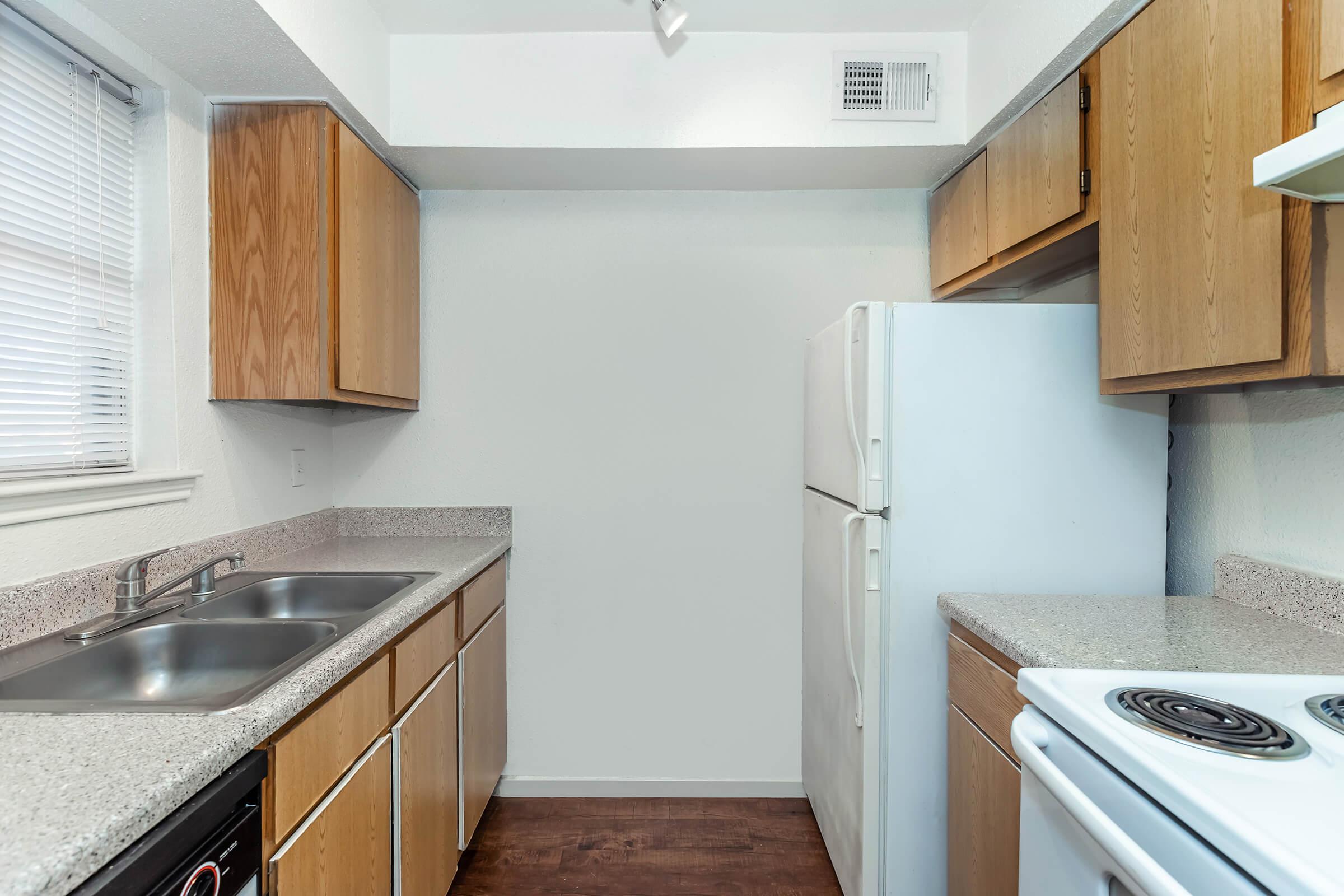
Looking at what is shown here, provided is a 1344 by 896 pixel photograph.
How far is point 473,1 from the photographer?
6.51ft

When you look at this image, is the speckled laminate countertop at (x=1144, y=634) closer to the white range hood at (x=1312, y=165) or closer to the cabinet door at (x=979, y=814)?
the cabinet door at (x=979, y=814)

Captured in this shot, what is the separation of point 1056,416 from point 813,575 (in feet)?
3.05

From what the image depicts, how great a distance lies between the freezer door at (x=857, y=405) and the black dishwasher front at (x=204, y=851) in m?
1.37

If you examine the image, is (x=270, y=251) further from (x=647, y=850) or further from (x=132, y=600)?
(x=647, y=850)

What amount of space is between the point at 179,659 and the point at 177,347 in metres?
0.81

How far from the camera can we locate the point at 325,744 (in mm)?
1168

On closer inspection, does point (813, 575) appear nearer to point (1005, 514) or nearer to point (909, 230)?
point (1005, 514)

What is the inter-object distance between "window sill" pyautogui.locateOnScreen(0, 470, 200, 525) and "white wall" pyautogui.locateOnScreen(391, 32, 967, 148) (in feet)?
3.98

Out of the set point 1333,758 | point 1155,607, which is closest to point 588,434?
point 1155,607

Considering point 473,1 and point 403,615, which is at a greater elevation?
point 473,1

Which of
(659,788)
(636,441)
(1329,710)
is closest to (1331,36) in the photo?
(1329,710)

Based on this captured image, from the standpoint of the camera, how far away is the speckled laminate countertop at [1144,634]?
1.17 m

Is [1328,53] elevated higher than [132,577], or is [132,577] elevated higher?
[1328,53]

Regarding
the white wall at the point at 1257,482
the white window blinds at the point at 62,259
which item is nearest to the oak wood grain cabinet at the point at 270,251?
the white window blinds at the point at 62,259
